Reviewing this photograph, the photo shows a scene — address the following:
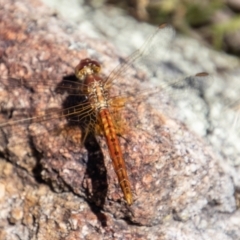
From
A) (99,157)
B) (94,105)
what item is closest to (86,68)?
(94,105)

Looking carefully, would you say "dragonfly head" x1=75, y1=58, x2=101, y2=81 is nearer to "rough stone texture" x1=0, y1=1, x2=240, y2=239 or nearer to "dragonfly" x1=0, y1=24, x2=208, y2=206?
"dragonfly" x1=0, y1=24, x2=208, y2=206

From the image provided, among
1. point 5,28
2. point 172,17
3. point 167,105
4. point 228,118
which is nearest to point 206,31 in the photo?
point 172,17

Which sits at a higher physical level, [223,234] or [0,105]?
[0,105]

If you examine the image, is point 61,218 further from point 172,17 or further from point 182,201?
point 172,17

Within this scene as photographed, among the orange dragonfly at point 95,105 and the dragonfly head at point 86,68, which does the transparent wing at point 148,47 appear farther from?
the dragonfly head at point 86,68

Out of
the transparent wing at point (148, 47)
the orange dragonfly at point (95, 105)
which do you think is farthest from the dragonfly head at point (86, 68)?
the transparent wing at point (148, 47)

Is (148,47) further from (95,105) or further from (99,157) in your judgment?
(99,157)
